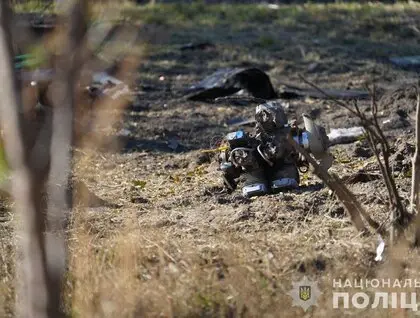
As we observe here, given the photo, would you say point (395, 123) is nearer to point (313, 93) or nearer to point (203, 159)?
point (203, 159)

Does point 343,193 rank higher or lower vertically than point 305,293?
higher

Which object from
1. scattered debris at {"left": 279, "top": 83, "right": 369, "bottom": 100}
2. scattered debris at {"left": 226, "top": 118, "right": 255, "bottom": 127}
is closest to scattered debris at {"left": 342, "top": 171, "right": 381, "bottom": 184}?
scattered debris at {"left": 226, "top": 118, "right": 255, "bottom": 127}

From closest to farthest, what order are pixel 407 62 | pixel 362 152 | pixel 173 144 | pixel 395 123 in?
pixel 362 152 → pixel 395 123 → pixel 173 144 → pixel 407 62

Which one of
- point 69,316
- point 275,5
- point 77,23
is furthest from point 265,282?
point 275,5

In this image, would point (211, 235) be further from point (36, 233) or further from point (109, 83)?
point (109, 83)

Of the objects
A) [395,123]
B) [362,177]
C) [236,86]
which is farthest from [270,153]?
[236,86]

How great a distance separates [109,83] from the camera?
35.5 ft

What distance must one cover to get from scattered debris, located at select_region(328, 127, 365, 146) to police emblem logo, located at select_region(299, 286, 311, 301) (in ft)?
13.6

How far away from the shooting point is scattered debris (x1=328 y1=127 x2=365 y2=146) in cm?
778

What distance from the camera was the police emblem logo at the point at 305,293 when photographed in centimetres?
357

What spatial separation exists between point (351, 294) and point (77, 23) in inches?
62.6

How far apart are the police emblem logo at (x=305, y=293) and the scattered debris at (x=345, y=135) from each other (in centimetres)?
414

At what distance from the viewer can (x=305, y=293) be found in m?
3.60

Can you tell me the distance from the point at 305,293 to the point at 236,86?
7.53 meters
